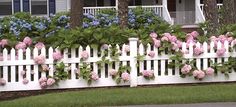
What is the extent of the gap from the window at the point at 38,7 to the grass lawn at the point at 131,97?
1696 cm

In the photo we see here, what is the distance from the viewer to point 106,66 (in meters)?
10.8

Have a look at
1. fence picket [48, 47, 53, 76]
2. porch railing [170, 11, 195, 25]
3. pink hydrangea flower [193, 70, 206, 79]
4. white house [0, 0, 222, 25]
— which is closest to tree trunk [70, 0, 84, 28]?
fence picket [48, 47, 53, 76]

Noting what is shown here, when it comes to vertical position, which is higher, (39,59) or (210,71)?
(39,59)

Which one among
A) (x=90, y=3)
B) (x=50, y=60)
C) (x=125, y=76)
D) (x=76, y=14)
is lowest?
(x=125, y=76)

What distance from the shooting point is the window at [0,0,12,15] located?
26.5 metres

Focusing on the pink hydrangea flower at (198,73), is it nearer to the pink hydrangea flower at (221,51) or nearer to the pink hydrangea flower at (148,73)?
the pink hydrangea flower at (221,51)

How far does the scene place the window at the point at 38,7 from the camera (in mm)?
26734

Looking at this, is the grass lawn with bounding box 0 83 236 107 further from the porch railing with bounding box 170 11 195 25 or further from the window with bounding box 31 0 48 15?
the porch railing with bounding box 170 11 195 25

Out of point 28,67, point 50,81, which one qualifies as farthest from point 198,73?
point 28,67

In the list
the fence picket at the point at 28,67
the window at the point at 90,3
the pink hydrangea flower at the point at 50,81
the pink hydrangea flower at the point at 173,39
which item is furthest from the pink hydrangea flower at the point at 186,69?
the window at the point at 90,3

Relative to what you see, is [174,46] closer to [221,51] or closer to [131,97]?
[221,51]

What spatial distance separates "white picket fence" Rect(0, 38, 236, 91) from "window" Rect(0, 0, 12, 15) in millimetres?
16103

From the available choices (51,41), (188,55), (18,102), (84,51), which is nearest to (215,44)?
(188,55)

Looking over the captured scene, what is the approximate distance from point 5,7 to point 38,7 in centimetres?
177
